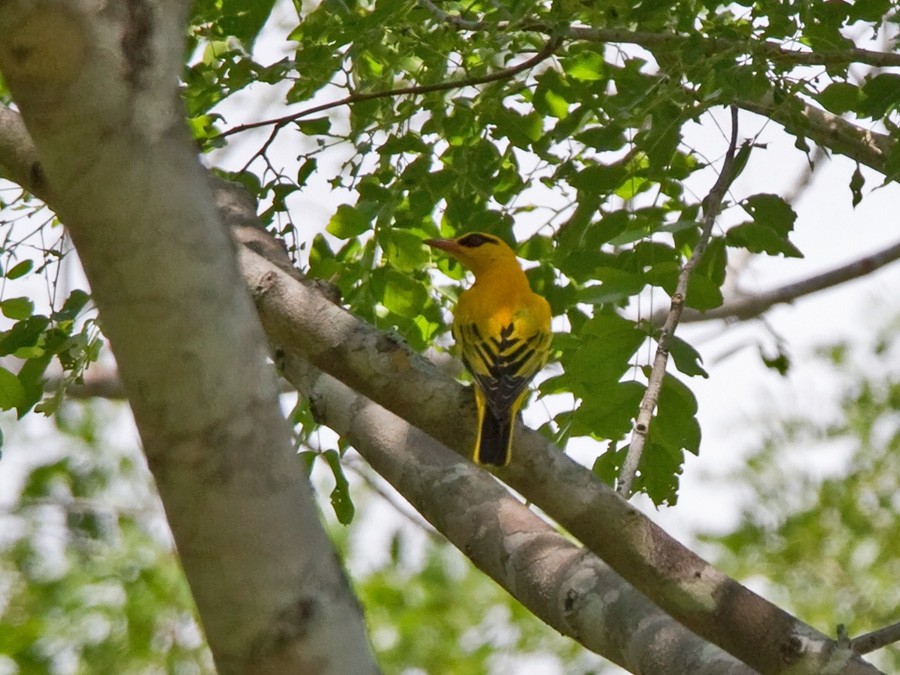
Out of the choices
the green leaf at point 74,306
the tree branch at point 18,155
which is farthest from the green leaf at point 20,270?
the tree branch at point 18,155

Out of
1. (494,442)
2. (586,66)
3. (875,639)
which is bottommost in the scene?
(875,639)

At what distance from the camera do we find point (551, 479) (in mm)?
3111

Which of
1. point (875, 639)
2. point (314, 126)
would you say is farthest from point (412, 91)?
point (875, 639)

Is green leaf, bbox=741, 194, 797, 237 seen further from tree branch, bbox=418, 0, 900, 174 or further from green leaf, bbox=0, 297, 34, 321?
green leaf, bbox=0, 297, 34, 321

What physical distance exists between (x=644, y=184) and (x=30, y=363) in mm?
2192

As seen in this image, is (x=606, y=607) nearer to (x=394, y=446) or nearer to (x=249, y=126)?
(x=394, y=446)

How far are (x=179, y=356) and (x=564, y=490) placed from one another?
1.67 meters

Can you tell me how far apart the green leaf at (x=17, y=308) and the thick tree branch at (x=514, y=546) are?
890 mm

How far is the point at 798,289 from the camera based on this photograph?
7.32 metres

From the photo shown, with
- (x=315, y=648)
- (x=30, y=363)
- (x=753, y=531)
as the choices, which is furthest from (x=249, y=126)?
(x=753, y=531)

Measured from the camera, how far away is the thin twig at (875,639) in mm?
2668

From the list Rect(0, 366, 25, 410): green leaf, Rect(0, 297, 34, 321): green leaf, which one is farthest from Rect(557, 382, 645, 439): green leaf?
Rect(0, 297, 34, 321): green leaf

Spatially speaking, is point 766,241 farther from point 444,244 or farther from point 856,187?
point 444,244

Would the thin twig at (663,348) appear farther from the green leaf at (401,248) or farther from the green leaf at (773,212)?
the green leaf at (401,248)
